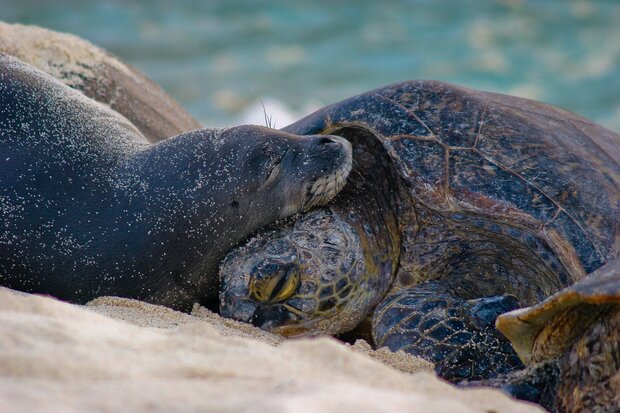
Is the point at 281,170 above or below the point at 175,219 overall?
above

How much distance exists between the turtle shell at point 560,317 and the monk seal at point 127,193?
3.07ft

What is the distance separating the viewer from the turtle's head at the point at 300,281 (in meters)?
2.77

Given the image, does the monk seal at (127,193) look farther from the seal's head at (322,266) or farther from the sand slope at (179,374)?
the sand slope at (179,374)

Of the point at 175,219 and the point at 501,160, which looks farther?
the point at 501,160

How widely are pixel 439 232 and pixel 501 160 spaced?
1.06ft

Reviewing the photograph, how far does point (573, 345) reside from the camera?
7.14 feet

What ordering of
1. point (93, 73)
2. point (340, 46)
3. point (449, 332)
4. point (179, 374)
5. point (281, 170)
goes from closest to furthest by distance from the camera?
point (179, 374)
point (449, 332)
point (281, 170)
point (93, 73)
point (340, 46)

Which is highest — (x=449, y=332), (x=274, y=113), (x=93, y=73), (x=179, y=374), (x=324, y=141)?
(x=274, y=113)

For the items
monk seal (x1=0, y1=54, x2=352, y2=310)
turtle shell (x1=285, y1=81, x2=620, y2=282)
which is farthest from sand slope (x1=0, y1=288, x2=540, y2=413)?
turtle shell (x1=285, y1=81, x2=620, y2=282)

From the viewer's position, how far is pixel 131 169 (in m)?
2.85

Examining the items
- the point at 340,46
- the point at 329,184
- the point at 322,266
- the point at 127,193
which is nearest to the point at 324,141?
the point at 329,184

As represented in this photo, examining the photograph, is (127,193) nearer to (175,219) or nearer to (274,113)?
(175,219)

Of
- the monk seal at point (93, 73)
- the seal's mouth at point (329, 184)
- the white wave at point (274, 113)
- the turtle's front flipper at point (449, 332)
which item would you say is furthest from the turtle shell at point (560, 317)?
the white wave at point (274, 113)

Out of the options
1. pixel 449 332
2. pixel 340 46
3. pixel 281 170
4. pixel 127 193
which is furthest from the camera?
pixel 340 46
